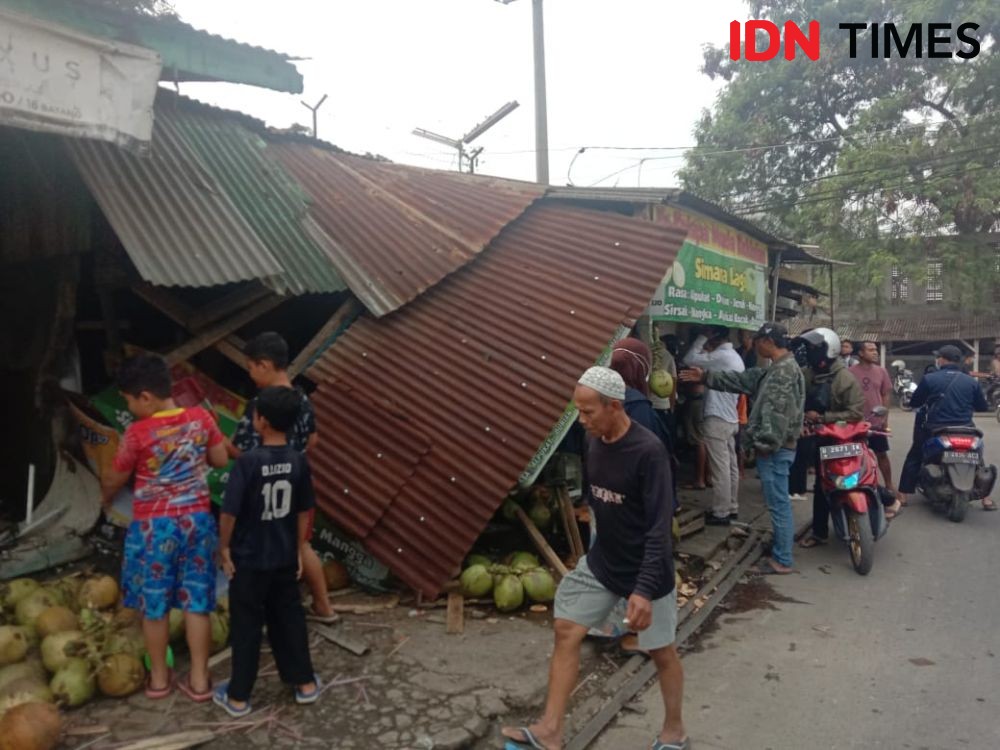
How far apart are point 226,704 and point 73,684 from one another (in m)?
0.72

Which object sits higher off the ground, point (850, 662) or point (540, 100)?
point (540, 100)

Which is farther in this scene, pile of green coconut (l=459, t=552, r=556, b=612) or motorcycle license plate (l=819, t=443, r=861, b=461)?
motorcycle license plate (l=819, t=443, r=861, b=461)

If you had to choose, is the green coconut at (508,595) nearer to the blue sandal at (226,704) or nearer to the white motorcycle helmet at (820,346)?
the blue sandal at (226,704)

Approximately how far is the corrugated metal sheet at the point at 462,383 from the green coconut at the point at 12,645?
5.91 ft

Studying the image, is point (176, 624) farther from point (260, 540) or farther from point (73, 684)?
point (260, 540)

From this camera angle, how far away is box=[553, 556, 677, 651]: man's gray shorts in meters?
3.29

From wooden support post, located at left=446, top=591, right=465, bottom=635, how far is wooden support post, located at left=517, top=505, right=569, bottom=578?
2.34 feet

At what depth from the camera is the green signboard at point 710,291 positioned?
25.0 feet

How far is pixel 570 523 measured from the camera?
5703 mm

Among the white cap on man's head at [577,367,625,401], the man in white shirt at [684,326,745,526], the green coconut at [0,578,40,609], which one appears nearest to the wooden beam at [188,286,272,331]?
the green coconut at [0,578,40,609]

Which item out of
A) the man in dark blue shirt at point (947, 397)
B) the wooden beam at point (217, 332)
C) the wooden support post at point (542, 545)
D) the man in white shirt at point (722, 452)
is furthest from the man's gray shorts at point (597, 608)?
the man in dark blue shirt at point (947, 397)

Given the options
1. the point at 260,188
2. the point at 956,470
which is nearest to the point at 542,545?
the point at 260,188

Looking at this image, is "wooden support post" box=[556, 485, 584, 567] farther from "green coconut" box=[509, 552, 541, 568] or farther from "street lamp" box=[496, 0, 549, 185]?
"street lamp" box=[496, 0, 549, 185]

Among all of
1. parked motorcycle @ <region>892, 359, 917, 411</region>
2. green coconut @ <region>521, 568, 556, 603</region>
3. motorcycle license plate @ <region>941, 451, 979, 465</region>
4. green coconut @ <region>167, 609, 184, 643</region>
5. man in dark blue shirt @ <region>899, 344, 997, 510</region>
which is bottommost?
parked motorcycle @ <region>892, 359, 917, 411</region>
